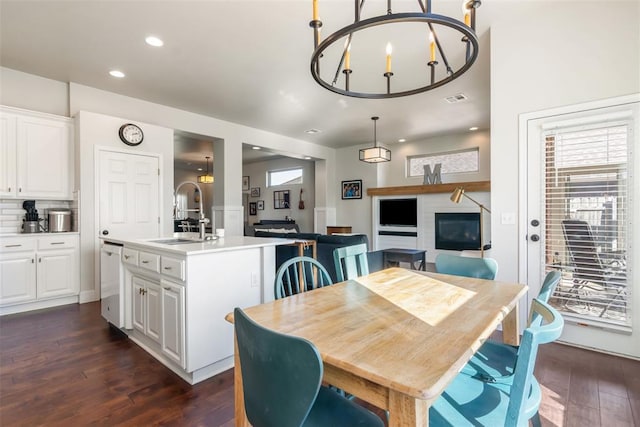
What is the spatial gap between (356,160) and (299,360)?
7.55m

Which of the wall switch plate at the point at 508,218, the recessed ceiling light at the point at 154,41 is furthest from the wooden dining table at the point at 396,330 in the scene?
the recessed ceiling light at the point at 154,41

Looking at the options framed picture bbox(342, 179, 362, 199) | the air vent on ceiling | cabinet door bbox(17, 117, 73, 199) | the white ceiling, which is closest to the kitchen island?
the white ceiling

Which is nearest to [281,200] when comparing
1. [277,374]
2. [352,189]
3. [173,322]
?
[352,189]

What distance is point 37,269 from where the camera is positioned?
3.64m

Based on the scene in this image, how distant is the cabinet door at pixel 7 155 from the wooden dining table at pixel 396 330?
13.2 ft

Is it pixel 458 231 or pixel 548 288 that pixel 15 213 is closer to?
pixel 548 288

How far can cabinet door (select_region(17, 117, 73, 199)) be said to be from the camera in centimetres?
369

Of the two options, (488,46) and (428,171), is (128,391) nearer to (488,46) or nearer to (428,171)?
(488,46)

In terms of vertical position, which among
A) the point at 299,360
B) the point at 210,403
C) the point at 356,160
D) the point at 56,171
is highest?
the point at 356,160

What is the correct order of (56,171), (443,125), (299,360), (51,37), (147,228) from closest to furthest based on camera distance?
1. (299,360)
2. (51,37)
3. (56,171)
4. (147,228)
5. (443,125)

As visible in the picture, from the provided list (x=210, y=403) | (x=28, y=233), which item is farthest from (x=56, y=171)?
(x=210, y=403)

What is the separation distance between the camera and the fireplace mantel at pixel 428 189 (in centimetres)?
615

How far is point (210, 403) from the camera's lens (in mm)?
1886

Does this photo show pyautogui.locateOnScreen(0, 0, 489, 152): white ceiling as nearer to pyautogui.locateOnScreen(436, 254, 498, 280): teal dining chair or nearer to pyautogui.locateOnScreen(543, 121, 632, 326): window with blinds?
pyautogui.locateOnScreen(543, 121, 632, 326): window with blinds
